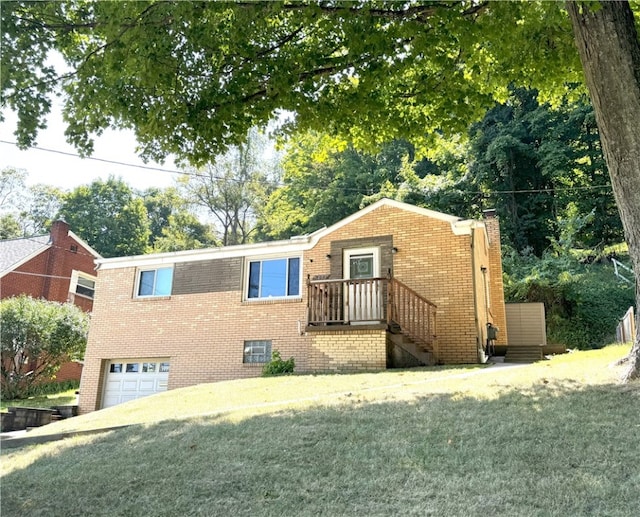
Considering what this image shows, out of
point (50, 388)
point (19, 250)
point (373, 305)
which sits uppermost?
point (19, 250)

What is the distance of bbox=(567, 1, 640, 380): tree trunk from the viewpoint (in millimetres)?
5496

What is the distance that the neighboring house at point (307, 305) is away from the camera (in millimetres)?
12609

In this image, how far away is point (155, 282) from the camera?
17000mm

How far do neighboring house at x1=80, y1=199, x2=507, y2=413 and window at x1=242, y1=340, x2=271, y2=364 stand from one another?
0.10ft

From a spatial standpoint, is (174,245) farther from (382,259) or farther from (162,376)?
(382,259)

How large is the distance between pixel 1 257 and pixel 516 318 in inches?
921

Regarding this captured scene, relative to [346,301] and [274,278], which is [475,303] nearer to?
[346,301]

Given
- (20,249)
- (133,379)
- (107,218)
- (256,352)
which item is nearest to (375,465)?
(256,352)

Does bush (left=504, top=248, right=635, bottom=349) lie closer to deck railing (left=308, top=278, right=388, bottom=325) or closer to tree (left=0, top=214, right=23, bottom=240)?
deck railing (left=308, top=278, right=388, bottom=325)

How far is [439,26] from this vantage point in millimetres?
7188

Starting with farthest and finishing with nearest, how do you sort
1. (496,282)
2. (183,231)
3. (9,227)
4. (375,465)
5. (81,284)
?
(9,227) < (183,231) < (81,284) < (496,282) < (375,465)

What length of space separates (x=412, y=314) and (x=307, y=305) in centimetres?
272

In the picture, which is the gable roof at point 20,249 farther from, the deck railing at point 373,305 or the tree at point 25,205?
the deck railing at point 373,305

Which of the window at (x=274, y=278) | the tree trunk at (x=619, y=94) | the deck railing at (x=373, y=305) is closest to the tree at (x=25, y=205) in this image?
the window at (x=274, y=278)
